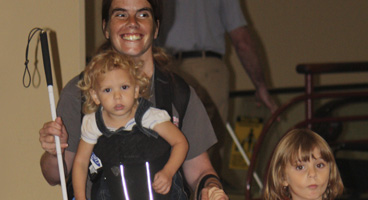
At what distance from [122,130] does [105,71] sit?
20cm

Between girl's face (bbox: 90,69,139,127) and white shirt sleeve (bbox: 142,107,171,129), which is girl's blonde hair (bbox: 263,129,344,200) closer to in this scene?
white shirt sleeve (bbox: 142,107,171,129)

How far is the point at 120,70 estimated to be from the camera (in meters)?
2.05

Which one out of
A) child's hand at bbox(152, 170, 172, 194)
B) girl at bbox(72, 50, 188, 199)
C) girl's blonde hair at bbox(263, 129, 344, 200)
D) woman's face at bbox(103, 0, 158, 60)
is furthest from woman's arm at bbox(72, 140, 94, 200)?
girl's blonde hair at bbox(263, 129, 344, 200)

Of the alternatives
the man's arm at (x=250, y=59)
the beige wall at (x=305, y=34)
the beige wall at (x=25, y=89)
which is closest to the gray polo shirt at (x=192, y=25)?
the man's arm at (x=250, y=59)

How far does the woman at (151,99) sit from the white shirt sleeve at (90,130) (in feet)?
0.30

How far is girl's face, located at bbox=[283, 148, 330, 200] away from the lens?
6.94 feet

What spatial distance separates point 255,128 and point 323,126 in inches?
67.9

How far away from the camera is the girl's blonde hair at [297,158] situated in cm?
216

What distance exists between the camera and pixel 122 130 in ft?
6.72

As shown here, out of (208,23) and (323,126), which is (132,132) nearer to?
(208,23)

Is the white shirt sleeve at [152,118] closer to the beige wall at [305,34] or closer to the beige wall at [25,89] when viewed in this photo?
the beige wall at [25,89]

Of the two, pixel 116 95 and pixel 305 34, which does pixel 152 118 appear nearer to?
pixel 116 95

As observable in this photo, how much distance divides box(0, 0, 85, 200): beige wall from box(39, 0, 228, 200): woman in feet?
1.62

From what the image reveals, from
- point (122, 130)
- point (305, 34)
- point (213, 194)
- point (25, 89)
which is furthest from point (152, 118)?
point (305, 34)
